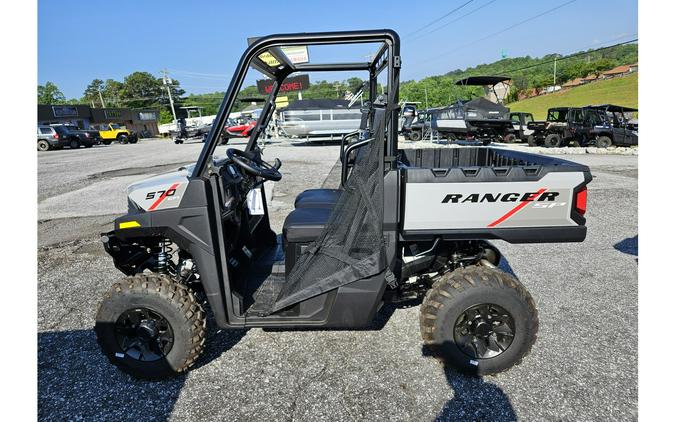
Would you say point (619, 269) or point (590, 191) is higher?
point (590, 191)

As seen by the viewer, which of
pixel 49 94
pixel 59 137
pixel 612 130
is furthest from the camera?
pixel 49 94

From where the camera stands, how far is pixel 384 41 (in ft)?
7.21

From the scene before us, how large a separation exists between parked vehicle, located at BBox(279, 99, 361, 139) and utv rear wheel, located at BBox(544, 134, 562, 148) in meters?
9.03

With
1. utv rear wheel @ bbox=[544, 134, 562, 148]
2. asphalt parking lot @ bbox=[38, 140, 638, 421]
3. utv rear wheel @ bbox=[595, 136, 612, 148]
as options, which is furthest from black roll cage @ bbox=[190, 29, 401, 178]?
utv rear wheel @ bbox=[595, 136, 612, 148]

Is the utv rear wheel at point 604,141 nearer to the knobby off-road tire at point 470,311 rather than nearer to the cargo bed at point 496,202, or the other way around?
the cargo bed at point 496,202

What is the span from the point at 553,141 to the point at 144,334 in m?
18.9

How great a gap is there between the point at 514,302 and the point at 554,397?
60 centimetres

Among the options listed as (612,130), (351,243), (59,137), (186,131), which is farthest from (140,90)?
(351,243)

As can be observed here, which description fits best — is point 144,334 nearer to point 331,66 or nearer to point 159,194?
point 159,194

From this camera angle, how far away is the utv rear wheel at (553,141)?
16.9 m

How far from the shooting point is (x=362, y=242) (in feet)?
7.50

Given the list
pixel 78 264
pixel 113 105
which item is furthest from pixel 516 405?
pixel 113 105

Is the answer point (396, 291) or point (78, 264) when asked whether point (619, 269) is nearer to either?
point (396, 291)

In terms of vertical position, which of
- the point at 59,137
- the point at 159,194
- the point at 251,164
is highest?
the point at 59,137
